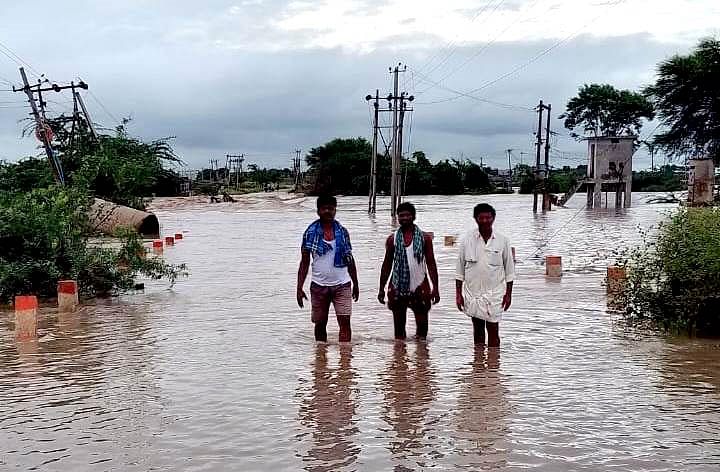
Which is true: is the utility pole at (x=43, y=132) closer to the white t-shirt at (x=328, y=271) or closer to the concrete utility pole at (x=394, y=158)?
the concrete utility pole at (x=394, y=158)

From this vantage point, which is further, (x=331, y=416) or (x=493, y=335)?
(x=493, y=335)

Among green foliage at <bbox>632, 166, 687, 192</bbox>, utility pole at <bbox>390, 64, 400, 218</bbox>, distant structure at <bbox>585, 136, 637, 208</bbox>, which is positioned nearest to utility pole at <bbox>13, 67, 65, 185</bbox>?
utility pole at <bbox>390, 64, 400, 218</bbox>

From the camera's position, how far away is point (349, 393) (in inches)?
280

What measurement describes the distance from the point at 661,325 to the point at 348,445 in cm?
549

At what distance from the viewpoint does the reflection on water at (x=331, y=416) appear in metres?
5.45

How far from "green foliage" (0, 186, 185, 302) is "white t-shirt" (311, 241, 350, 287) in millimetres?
5867

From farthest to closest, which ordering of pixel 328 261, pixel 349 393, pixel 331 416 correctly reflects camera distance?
pixel 328 261, pixel 349 393, pixel 331 416

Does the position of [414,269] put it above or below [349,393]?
above

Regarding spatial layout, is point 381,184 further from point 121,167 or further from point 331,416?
point 331,416

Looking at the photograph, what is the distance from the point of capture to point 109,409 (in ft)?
21.9

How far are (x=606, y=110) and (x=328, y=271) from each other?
77865mm

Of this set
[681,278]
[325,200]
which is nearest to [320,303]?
[325,200]

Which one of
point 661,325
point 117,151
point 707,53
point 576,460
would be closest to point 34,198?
point 661,325

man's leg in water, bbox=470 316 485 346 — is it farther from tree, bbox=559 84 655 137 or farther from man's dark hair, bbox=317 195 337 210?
tree, bbox=559 84 655 137
